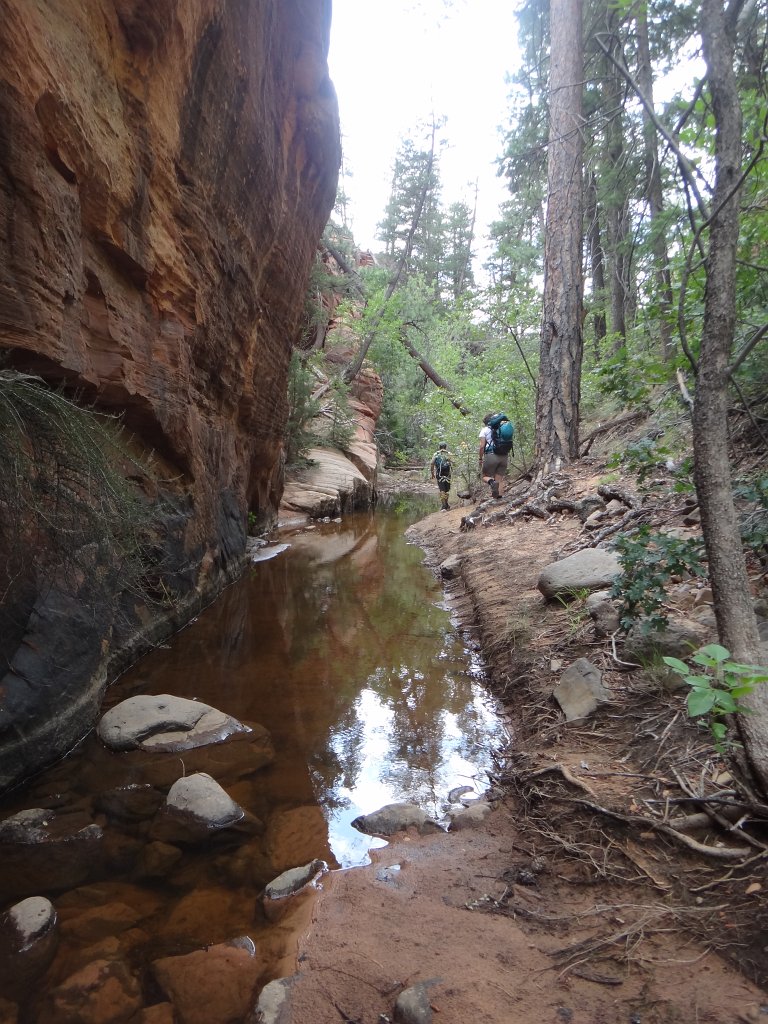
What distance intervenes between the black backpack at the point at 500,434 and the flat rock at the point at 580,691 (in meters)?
7.77

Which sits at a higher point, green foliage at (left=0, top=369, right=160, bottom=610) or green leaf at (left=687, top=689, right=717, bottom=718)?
green foliage at (left=0, top=369, right=160, bottom=610)

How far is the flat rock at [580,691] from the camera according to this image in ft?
11.1

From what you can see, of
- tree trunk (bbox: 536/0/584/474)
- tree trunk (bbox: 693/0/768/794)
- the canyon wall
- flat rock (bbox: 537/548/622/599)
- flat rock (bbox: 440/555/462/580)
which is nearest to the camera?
tree trunk (bbox: 693/0/768/794)

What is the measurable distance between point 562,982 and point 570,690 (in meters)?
1.91

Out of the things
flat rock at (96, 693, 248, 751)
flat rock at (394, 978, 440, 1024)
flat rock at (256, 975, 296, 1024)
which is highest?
flat rock at (96, 693, 248, 751)

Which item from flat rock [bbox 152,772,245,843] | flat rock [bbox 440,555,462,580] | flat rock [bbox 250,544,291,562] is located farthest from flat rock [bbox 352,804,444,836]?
flat rock [bbox 250,544,291,562]

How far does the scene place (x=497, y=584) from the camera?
21.3 ft

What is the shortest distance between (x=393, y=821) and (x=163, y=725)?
70.2 inches

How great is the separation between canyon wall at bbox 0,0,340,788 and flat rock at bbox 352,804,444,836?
1.98 meters

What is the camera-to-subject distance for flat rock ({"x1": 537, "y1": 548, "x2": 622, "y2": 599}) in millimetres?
4789

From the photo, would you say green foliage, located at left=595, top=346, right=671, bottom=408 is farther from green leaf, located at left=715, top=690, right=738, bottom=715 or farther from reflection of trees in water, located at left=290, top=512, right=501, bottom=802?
reflection of trees in water, located at left=290, top=512, right=501, bottom=802

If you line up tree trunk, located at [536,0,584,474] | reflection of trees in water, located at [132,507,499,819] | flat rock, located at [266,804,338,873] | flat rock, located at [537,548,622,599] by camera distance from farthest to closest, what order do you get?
tree trunk, located at [536,0,584,474]
flat rock, located at [537,548,622,599]
reflection of trees in water, located at [132,507,499,819]
flat rock, located at [266,804,338,873]

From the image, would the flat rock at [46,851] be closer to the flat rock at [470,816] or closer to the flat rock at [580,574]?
the flat rock at [470,816]

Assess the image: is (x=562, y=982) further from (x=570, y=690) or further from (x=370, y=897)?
(x=570, y=690)
